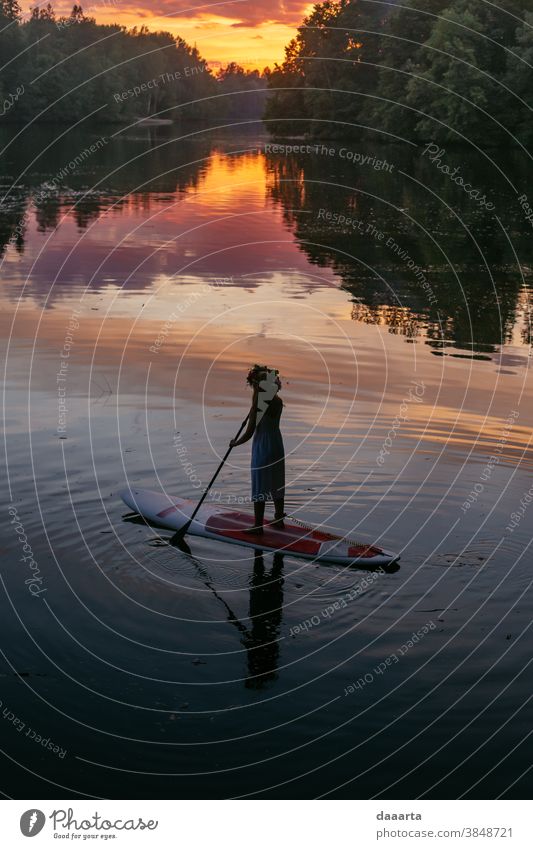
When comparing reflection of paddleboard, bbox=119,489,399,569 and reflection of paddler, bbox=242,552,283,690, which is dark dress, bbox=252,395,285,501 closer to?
reflection of paddleboard, bbox=119,489,399,569

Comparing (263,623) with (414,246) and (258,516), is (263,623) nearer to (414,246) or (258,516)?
(258,516)

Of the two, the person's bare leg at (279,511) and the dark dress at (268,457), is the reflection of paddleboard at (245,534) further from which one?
the dark dress at (268,457)

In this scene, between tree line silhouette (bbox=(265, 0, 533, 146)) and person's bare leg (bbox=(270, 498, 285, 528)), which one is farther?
tree line silhouette (bbox=(265, 0, 533, 146))

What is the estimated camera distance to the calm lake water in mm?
11180

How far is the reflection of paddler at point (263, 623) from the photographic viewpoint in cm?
1267

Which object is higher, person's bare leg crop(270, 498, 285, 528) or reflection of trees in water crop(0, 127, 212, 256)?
reflection of trees in water crop(0, 127, 212, 256)

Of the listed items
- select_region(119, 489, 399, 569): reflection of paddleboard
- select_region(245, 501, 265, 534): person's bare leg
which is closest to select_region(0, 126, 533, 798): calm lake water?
select_region(119, 489, 399, 569): reflection of paddleboard

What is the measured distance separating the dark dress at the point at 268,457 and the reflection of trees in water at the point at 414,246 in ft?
43.6

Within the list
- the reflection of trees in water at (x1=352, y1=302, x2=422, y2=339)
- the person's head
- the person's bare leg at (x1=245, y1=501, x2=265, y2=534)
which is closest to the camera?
the person's head

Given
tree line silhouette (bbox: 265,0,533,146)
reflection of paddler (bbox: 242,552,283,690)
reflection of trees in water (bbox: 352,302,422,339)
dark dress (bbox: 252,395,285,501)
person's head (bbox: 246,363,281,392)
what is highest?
tree line silhouette (bbox: 265,0,533,146)

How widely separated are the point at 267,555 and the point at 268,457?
1.38 meters

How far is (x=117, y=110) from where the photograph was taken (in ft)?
547

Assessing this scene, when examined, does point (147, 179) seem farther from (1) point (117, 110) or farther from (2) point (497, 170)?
(1) point (117, 110)

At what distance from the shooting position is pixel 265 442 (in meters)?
16.3
